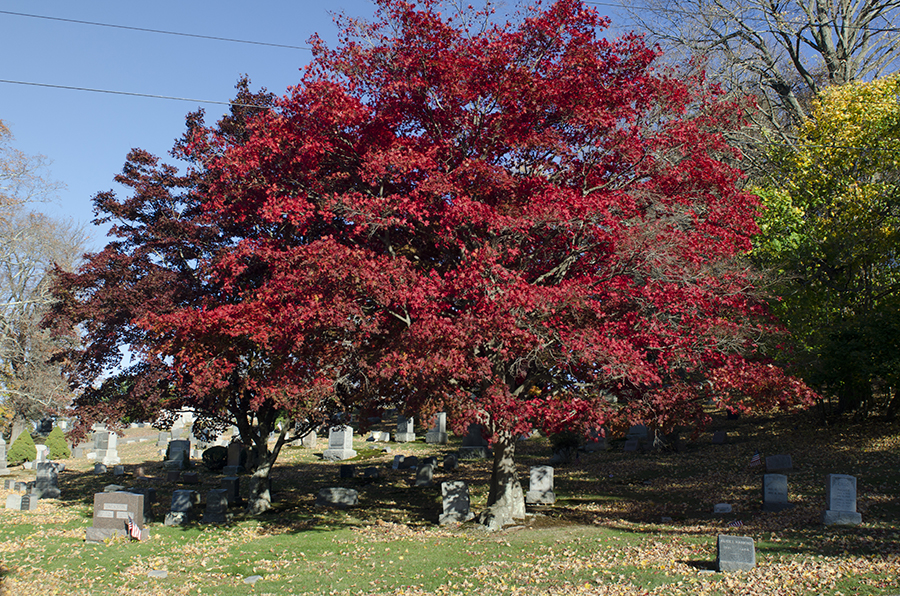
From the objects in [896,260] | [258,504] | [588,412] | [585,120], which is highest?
[585,120]

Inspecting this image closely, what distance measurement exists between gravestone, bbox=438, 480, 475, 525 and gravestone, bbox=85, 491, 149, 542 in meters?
6.64

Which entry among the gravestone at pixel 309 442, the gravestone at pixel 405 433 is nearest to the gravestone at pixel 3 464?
the gravestone at pixel 309 442

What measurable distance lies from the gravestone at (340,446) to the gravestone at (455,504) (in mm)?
14609

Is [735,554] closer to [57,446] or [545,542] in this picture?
[545,542]

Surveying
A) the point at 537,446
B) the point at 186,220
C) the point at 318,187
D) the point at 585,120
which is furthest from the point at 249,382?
the point at 537,446

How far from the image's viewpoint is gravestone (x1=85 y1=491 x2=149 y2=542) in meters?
14.5

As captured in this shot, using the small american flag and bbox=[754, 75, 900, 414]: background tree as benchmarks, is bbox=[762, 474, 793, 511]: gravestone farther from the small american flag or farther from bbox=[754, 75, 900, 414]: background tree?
the small american flag

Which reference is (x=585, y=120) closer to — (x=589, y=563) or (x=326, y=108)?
(x=326, y=108)

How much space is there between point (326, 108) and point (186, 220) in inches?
276

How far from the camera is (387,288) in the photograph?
11977 mm

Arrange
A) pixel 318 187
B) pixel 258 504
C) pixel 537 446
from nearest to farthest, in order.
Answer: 1. pixel 318 187
2. pixel 258 504
3. pixel 537 446

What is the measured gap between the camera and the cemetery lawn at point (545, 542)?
9.61 meters

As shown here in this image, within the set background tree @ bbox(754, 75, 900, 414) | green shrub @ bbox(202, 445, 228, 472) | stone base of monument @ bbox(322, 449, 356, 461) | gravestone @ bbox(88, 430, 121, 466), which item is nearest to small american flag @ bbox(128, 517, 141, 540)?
green shrub @ bbox(202, 445, 228, 472)

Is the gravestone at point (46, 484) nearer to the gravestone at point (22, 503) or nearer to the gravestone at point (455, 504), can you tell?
the gravestone at point (22, 503)
